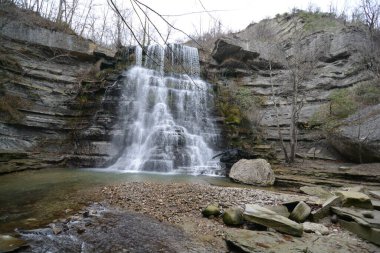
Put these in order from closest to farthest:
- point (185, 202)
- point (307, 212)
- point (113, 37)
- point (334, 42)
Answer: point (307, 212), point (185, 202), point (334, 42), point (113, 37)

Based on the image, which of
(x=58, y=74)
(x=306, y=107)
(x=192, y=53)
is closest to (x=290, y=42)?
(x=306, y=107)

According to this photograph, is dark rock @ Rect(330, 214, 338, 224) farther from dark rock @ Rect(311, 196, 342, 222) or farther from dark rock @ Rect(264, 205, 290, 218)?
dark rock @ Rect(264, 205, 290, 218)

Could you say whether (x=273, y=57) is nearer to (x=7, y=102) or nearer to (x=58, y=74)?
(x=58, y=74)

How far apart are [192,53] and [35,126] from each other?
1230cm

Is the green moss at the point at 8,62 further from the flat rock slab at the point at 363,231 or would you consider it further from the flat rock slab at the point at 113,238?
the flat rock slab at the point at 363,231

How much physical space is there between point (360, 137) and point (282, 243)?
394 inches

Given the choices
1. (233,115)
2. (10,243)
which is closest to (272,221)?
(10,243)

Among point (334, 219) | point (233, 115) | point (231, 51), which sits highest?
point (231, 51)

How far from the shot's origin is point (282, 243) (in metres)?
3.50

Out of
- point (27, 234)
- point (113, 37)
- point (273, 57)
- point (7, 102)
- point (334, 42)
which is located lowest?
point (27, 234)

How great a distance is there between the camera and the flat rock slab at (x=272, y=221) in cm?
390

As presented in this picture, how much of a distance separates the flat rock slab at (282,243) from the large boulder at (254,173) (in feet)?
18.3

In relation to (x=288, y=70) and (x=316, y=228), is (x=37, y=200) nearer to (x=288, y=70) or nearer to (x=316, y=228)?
(x=316, y=228)

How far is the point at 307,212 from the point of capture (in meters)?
4.62
